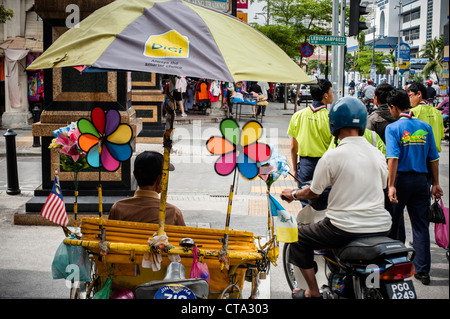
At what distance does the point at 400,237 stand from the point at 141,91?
38.3 feet

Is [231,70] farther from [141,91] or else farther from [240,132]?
[141,91]

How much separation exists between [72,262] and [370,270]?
1932 millimetres

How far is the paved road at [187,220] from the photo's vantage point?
18.5ft

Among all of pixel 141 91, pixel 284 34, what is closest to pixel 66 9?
pixel 141 91

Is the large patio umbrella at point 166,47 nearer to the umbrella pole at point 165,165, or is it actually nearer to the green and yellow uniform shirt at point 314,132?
the umbrella pole at point 165,165

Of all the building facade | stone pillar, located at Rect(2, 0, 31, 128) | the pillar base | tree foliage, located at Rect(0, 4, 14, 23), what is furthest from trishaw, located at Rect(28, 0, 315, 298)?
the building facade

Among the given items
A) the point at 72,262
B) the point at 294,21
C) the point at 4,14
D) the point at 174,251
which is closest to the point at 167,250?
the point at 174,251

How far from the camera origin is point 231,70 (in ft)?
10.8

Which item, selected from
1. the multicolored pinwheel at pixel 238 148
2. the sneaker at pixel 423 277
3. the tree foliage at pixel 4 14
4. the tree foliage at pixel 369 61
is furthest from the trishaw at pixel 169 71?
the tree foliage at pixel 369 61

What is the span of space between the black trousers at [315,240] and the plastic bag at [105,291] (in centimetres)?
147

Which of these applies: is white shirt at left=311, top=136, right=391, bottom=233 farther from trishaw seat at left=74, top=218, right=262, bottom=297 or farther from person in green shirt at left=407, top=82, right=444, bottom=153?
person in green shirt at left=407, top=82, right=444, bottom=153

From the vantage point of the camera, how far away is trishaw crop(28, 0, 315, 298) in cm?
328

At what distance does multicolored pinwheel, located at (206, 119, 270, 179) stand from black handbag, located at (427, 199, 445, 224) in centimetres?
283

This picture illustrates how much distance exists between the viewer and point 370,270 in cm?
376
